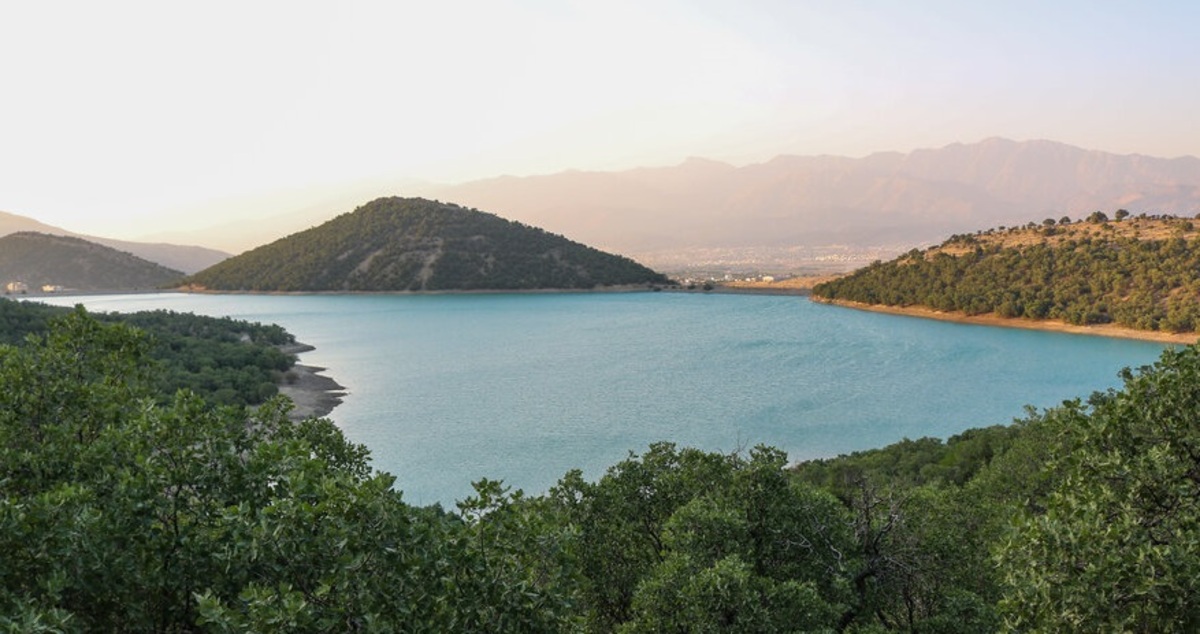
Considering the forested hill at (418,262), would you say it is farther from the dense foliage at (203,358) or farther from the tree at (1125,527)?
the tree at (1125,527)

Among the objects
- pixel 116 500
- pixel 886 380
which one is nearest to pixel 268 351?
pixel 886 380

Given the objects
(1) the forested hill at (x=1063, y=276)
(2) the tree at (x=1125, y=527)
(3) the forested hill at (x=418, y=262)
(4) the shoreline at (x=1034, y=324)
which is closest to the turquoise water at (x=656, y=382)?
(4) the shoreline at (x=1034, y=324)

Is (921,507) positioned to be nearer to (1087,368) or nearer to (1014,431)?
(1014,431)

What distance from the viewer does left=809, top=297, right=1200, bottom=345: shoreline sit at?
270 feet

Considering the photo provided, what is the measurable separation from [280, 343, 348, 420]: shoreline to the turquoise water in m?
1.59

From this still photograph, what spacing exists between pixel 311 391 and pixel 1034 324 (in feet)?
314

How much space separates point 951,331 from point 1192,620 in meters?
103

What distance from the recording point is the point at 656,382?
221 feet

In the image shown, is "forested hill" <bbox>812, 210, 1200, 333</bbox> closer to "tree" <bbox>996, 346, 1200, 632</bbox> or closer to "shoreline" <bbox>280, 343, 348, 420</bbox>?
"tree" <bbox>996, 346, 1200, 632</bbox>

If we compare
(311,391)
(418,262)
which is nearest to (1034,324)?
(311,391)

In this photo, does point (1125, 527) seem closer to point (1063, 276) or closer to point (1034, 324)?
point (1034, 324)

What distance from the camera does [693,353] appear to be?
3329 inches

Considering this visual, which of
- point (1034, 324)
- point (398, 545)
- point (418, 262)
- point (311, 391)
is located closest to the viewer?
point (398, 545)

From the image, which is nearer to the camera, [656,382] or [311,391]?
[311,391]
